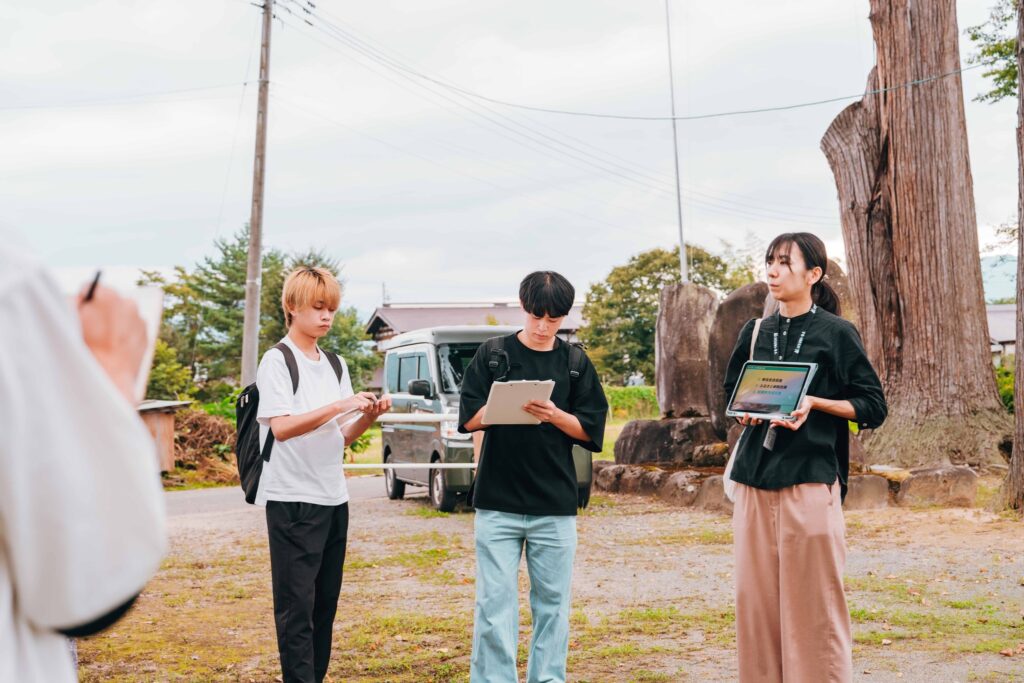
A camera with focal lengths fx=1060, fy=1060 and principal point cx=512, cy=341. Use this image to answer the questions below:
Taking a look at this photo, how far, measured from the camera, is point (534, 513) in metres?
4.30

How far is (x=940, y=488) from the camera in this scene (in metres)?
11.8

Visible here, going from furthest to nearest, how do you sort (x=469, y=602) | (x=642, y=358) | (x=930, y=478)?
(x=642, y=358)
(x=930, y=478)
(x=469, y=602)

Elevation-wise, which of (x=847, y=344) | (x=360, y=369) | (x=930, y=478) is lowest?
(x=930, y=478)

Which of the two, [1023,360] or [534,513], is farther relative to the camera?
[1023,360]

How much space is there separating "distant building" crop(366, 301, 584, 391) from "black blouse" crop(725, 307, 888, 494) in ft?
204

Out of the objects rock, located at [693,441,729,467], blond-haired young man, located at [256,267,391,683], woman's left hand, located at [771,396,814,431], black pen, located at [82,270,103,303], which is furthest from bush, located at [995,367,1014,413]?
black pen, located at [82,270,103,303]

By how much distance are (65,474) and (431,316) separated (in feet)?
231

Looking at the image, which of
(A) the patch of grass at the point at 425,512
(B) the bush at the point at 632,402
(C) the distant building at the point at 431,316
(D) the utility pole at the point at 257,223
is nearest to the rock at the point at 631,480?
(A) the patch of grass at the point at 425,512

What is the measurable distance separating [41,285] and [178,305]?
4953cm

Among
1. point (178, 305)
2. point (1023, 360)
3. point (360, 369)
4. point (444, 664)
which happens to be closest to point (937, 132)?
point (1023, 360)

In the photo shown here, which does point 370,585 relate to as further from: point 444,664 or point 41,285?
point 41,285

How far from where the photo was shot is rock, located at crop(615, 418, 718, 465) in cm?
1544

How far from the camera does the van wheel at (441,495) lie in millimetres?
12961

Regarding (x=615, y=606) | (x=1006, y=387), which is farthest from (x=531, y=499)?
(x=1006, y=387)
